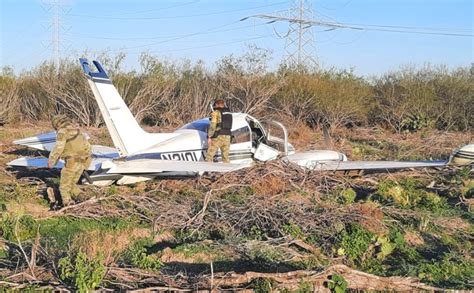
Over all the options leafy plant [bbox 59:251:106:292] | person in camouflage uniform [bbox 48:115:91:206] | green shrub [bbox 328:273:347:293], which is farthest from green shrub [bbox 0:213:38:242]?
green shrub [bbox 328:273:347:293]

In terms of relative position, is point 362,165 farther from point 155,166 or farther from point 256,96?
point 256,96

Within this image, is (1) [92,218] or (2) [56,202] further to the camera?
(2) [56,202]

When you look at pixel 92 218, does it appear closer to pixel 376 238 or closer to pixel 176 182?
pixel 176 182

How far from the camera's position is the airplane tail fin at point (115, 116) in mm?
10742

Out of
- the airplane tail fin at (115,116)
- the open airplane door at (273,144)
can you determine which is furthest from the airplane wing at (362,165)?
the airplane tail fin at (115,116)

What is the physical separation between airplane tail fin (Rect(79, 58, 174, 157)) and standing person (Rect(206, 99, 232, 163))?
135cm

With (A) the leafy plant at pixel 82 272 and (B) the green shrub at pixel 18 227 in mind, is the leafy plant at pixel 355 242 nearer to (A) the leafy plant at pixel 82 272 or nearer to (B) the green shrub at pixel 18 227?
(A) the leafy plant at pixel 82 272

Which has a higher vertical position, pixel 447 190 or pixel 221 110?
pixel 221 110

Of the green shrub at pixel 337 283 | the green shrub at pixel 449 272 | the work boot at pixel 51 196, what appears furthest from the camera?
the work boot at pixel 51 196

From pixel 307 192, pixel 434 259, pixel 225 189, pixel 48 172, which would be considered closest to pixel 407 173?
pixel 307 192

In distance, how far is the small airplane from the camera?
34.3ft

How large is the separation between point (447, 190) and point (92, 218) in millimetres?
6854

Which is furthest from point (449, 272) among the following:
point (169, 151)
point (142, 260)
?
point (169, 151)

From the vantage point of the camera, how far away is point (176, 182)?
11.4 m
